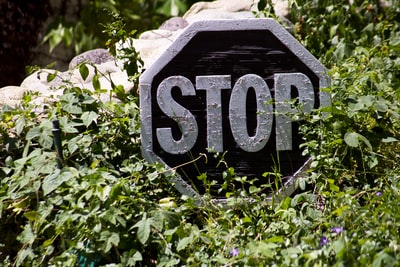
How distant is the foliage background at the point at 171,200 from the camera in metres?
2.34

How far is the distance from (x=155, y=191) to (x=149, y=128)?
241mm

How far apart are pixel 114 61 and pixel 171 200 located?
1.15 metres

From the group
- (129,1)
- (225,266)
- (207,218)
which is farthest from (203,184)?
(129,1)

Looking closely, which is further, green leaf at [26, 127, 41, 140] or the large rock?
the large rock

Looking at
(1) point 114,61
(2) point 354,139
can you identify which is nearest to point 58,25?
(1) point 114,61

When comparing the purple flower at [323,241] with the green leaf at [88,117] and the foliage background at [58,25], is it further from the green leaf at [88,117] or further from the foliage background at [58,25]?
the foliage background at [58,25]

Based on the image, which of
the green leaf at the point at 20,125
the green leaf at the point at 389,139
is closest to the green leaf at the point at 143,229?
the green leaf at the point at 20,125

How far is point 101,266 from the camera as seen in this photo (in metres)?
2.42

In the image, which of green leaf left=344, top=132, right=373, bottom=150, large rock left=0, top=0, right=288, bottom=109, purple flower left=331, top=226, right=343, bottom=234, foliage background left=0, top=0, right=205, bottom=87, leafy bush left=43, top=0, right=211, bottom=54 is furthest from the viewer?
leafy bush left=43, top=0, right=211, bottom=54

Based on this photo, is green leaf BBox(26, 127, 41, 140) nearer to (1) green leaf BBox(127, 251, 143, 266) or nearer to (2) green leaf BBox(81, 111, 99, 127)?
(2) green leaf BBox(81, 111, 99, 127)

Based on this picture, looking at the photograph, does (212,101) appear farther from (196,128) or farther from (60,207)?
(60,207)

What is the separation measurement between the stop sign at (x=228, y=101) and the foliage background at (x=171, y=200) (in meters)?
0.07

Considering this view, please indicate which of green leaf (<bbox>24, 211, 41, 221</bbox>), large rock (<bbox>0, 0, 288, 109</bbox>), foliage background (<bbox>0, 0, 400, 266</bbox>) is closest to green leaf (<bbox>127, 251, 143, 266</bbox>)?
foliage background (<bbox>0, 0, 400, 266</bbox>)

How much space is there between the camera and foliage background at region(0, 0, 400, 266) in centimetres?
234
